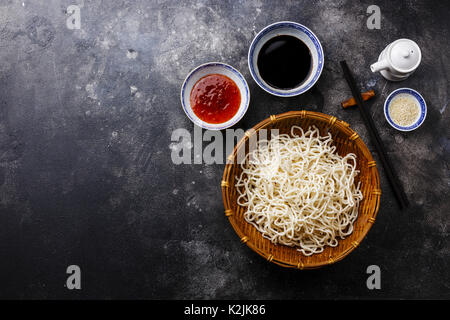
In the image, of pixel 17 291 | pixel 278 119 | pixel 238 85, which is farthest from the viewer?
pixel 17 291

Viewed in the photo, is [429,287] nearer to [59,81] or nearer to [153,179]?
[153,179]

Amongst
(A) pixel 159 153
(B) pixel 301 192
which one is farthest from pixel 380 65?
(A) pixel 159 153

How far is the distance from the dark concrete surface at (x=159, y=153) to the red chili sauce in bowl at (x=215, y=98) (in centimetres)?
21

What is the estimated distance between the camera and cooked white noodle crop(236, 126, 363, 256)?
2498 millimetres

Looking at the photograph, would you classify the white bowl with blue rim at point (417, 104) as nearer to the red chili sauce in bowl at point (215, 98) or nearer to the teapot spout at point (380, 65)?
the teapot spout at point (380, 65)

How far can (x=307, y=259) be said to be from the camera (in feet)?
8.41

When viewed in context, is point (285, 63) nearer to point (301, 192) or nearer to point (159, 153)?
point (301, 192)

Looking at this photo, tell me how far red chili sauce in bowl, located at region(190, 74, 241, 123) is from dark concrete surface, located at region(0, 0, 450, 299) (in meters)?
0.21

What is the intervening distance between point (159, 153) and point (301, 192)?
3.93 feet

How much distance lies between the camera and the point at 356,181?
2674 millimetres

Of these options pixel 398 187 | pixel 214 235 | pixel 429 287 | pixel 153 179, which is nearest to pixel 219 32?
pixel 153 179

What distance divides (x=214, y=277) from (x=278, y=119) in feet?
4.44

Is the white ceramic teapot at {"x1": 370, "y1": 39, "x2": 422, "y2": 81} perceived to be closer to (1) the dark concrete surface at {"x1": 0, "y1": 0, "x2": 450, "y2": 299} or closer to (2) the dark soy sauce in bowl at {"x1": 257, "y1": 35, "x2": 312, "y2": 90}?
(1) the dark concrete surface at {"x1": 0, "y1": 0, "x2": 450, "y2": 299}

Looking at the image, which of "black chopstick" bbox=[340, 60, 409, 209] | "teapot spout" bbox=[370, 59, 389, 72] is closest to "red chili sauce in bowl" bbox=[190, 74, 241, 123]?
"black chopstick" bbox=[340, 60, 409, 209]
